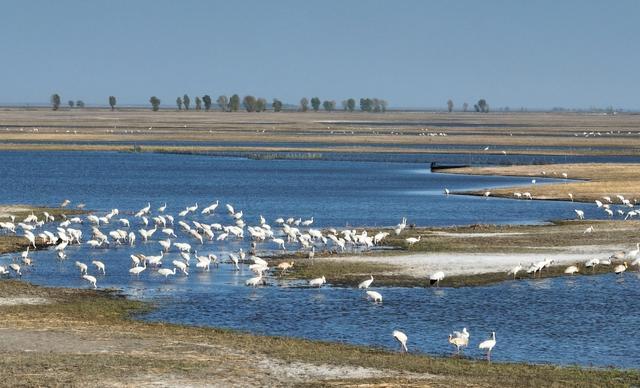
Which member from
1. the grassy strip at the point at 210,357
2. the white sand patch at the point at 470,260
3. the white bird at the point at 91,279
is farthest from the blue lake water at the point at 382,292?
the white sand patch at the point at 470,260

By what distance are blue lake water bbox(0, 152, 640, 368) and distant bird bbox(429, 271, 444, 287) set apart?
0.63 metres

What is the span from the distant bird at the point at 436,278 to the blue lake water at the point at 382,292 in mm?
635

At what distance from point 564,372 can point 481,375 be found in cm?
165

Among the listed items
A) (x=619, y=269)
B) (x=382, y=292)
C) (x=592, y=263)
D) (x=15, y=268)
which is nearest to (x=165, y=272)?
(x=15, y=268)

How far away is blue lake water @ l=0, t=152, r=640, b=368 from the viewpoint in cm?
2517

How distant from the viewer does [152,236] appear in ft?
146

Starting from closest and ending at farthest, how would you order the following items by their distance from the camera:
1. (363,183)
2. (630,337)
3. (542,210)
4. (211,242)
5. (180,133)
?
(630,337) → (211,242) → (542,210) → (363,183) → (180,133)

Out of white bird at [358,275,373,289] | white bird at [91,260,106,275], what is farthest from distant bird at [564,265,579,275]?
white bird at [91,260,106,275]

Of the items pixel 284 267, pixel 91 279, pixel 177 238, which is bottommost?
pixel 177 238

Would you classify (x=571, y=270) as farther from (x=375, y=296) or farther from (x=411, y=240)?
(x=375, y=296)

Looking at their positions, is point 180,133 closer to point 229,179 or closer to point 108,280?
point 229,179

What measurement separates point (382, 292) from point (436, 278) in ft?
6.48

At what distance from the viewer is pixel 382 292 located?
30.9 metres

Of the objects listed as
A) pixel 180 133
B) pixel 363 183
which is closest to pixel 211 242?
pixel 363 183
